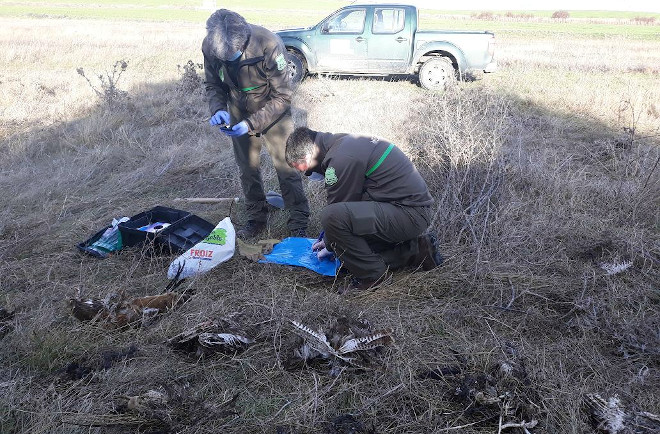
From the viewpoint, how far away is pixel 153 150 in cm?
671

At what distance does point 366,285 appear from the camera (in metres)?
3.50

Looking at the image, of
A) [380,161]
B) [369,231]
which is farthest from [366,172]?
[369,231]

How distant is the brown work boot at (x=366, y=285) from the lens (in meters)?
3.48

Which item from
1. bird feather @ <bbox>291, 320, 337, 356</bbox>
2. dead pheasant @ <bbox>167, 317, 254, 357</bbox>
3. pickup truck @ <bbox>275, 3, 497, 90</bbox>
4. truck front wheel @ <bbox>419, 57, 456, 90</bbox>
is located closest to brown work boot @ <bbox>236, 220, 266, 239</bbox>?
dead pheasant @ <bbox>167, 317, 254, 357</bbox>

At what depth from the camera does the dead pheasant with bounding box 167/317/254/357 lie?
272 cm

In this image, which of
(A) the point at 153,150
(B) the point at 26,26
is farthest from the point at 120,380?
(B) the point at 26,26

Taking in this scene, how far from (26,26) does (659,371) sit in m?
24.3

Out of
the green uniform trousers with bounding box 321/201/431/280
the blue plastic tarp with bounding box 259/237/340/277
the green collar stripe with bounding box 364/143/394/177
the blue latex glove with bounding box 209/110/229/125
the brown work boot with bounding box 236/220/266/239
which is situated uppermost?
the blue latex glove with bounding box 209/110/229/125

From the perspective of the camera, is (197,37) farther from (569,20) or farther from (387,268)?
(569,20)

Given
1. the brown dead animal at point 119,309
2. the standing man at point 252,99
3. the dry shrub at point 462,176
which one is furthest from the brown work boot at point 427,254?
the brown dead animal at point 119,309

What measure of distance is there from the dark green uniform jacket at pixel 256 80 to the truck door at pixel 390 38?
23.6ft

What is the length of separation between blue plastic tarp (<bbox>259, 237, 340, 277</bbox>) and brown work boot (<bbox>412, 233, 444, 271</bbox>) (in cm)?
58

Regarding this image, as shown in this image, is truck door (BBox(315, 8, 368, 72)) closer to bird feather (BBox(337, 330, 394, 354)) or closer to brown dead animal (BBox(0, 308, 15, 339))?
brown dead animal (BBox(0, 308, 15, 339))

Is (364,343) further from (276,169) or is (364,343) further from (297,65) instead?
(297,65)
